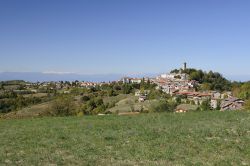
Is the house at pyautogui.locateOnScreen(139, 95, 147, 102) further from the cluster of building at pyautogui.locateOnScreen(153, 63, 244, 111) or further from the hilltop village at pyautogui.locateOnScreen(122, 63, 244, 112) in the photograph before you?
the cluster of building at pyautogui.locateOnScreen(153, 63, 244, 111)

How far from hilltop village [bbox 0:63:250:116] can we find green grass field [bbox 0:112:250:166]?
3559 cm

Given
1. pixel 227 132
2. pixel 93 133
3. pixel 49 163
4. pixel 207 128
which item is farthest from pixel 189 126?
pixel 49 163

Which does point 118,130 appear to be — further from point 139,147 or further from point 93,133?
point 139,147

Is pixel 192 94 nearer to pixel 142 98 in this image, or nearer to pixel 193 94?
pixel 193 94

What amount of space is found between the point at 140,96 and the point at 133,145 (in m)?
83.5

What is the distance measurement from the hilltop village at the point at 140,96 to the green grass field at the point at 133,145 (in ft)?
117

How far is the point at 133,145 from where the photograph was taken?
42.4 ft

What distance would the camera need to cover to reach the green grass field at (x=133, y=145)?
10.9 meters

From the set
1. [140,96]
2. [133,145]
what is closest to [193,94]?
[140,96]

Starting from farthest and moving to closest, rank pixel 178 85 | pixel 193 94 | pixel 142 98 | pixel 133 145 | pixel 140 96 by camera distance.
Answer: pixel 178 85
pixel 193 94
pixel 140 96
pixel 142 98
pixel 133 145

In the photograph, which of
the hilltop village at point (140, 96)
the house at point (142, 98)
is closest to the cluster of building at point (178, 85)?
the hilltop village at point (140, 96)

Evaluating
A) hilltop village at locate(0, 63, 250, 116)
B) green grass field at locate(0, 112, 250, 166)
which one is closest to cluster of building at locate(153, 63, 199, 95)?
hilltop village at locate(0, 63, 250, 116)

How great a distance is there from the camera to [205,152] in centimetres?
1184

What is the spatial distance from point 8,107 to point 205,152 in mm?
83139
